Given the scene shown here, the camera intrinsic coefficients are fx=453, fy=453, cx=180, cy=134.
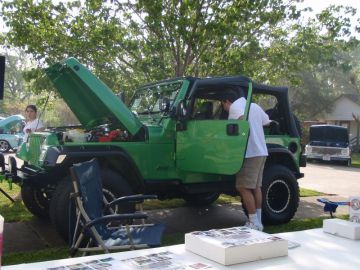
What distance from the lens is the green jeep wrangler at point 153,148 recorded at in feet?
18.1

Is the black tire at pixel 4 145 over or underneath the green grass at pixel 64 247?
over

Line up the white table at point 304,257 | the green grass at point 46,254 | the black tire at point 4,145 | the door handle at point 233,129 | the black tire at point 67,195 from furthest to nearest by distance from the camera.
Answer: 1. the black tire at point 4,145
2. the door handle at point 233,129
3. the black tire at point 67,195
4. the green grass at point 46,254
5. the white table at point 304,257

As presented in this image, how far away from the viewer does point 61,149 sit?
538 centimetres

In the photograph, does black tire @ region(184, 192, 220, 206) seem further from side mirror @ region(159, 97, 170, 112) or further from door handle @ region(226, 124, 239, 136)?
door handle @ region(226, 124, 239, 136)

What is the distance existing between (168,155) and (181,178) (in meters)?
0.37

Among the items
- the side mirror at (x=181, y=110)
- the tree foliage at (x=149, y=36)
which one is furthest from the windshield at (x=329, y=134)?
the side mirror at (x=181, y=110)

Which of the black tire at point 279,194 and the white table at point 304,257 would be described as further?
the black tire at point 279,194

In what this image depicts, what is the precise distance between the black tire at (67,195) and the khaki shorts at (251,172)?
1454 mm

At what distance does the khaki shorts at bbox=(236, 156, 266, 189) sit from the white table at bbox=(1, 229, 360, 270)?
3.37 meters

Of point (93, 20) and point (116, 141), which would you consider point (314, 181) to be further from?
point (116, 141)

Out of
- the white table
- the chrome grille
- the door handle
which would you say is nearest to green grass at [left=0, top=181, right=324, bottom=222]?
the door handle

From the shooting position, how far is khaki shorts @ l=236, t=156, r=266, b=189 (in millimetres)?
5777

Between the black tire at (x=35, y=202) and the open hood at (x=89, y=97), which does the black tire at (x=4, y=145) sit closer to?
the black tire at (x=35, y=202)

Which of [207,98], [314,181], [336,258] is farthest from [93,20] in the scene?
[336,258]
